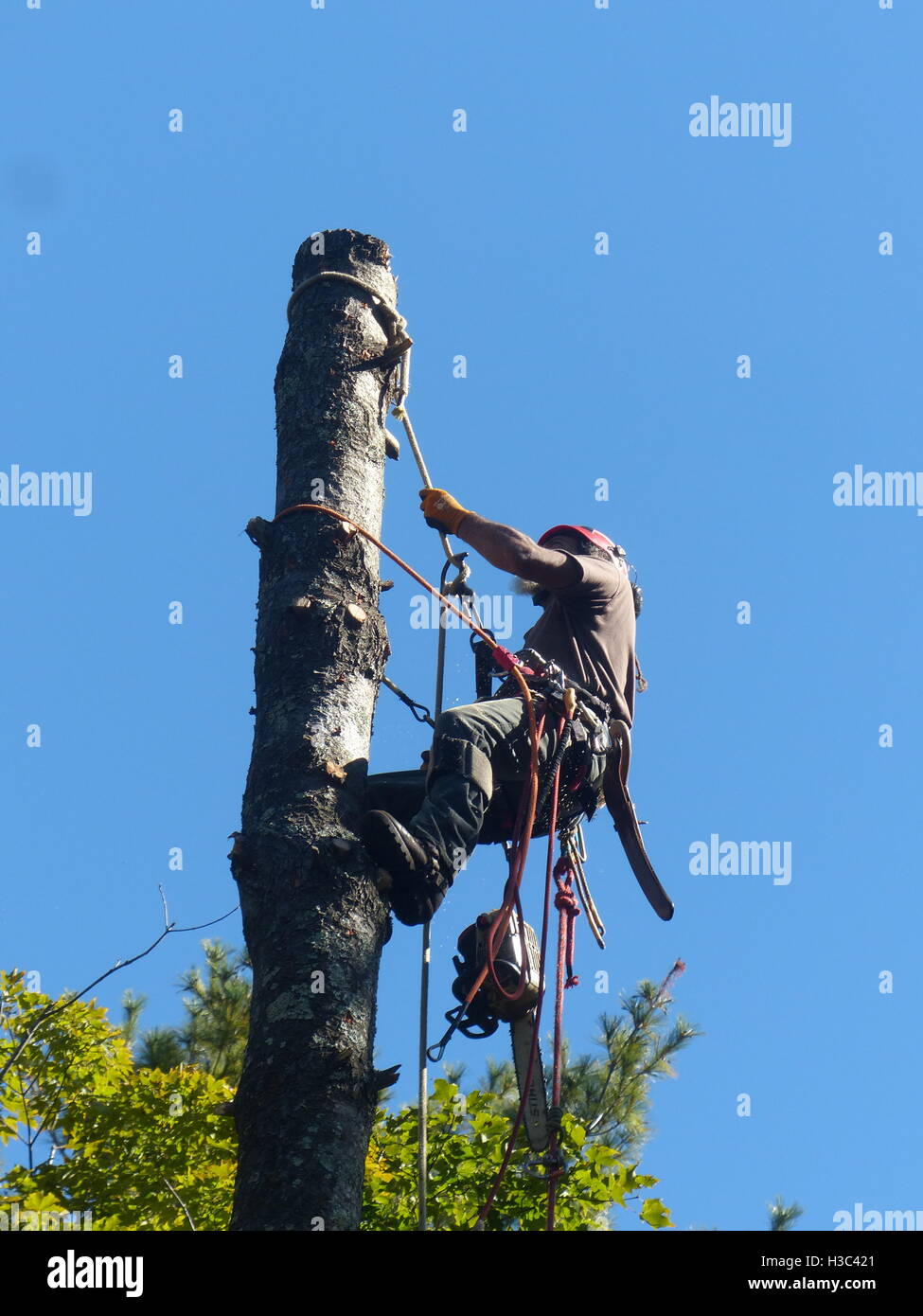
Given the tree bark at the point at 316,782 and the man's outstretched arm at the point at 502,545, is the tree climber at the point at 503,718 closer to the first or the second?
the man's outstretched arm at the point at 502,545

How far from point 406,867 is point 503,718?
78cm

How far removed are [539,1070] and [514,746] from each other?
3.15 ft

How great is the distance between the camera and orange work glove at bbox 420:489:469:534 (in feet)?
15.7

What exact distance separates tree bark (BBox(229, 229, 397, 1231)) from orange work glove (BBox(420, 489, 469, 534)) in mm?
351

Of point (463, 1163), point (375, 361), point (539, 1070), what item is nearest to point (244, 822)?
point (539, 1070)

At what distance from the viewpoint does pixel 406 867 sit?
3.66 meters

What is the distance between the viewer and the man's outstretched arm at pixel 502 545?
4609 millimetres

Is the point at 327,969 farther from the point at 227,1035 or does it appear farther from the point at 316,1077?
the point at 227,1035

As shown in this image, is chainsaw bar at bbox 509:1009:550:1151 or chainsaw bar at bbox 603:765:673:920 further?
chainsaw bar at bbox 603:765:673:920

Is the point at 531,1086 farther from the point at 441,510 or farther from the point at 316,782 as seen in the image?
the point at 441,510

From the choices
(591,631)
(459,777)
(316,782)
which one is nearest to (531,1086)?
(459,777)

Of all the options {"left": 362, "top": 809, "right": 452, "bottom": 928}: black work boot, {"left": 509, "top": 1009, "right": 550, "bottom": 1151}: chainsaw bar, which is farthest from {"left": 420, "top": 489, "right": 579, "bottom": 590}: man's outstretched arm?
{"left": 509, "top": 1009, "right": 550, "bottom": 1151}: chainsaw bar

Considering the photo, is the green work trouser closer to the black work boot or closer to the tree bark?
the black work boot

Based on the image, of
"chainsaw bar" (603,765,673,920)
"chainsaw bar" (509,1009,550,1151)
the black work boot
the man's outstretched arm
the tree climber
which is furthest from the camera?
"chainsaw bar" (603,765,673,920)
